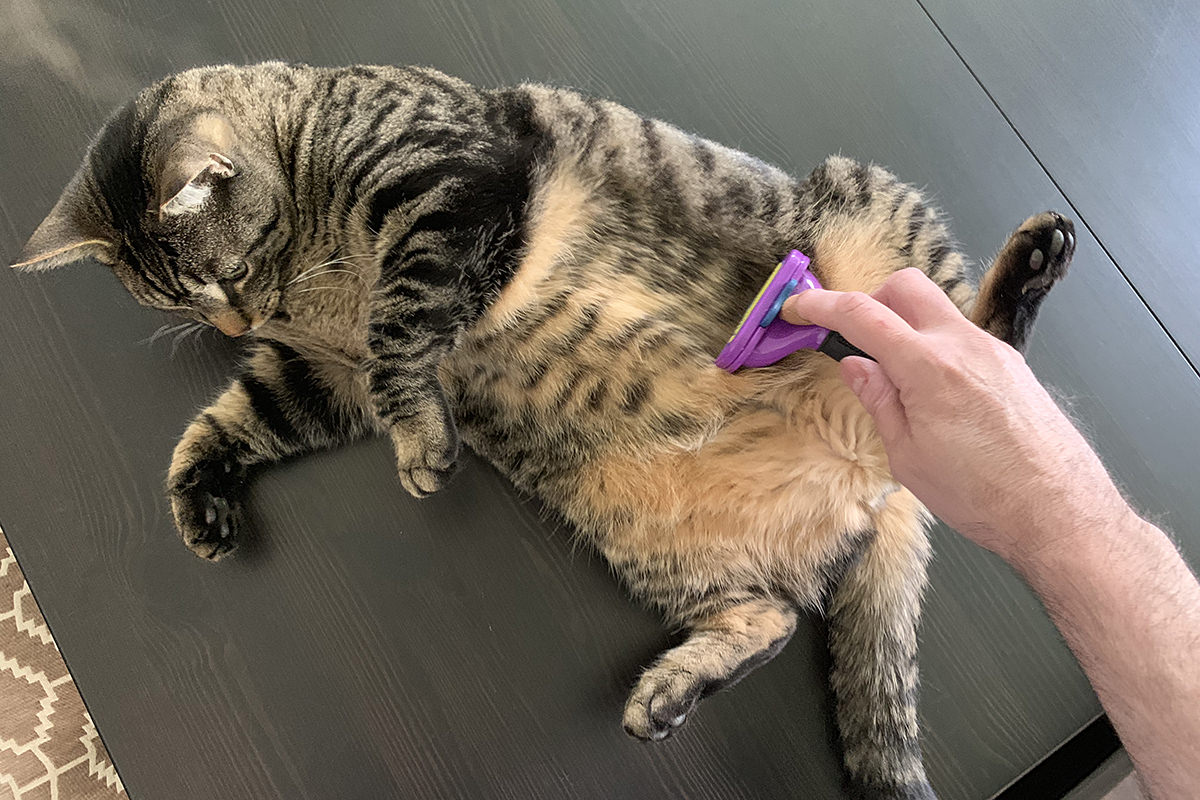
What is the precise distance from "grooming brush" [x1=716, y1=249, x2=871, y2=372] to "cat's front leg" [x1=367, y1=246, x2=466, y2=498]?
Result: 42 centimetres

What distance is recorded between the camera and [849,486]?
107 centimetres

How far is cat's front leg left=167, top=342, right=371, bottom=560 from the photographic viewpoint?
3.66 ft

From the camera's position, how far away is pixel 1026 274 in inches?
39.7

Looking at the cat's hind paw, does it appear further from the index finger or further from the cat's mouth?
the cat's mouth

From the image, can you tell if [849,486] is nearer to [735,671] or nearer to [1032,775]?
[735,671]

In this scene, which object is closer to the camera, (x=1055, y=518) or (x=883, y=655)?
(x=1055, y=518)

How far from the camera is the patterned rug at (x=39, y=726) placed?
136cm

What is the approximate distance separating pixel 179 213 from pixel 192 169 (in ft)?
0.28

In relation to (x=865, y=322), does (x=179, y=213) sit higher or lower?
lower

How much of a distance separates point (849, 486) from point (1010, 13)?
1.09 meters

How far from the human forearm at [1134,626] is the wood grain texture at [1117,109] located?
75 cm

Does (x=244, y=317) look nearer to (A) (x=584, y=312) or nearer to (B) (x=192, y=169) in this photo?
(B) (x=192, y=169)

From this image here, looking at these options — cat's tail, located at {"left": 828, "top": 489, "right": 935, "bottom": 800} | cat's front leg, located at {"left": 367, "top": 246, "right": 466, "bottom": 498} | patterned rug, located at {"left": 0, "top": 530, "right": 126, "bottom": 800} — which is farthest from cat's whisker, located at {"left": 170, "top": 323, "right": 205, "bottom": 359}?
cat's tail, located at {"left": 828, "top": 489, "right": 935, "bottom": 800}

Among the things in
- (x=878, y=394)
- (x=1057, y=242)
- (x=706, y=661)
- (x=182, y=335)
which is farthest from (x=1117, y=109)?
(x=182, y=335)
